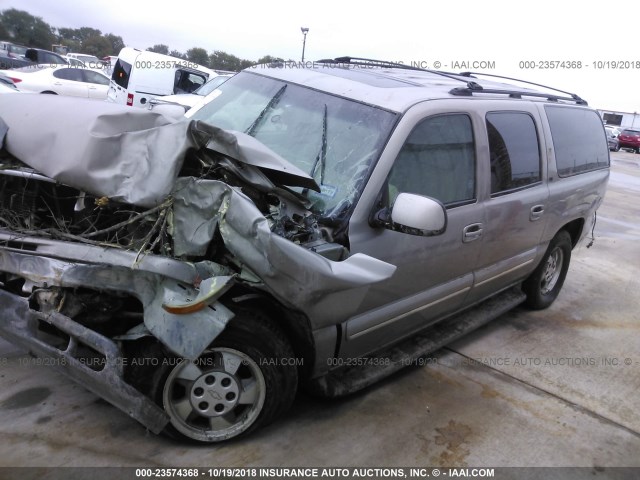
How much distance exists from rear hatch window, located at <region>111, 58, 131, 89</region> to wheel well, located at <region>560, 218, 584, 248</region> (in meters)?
10.8

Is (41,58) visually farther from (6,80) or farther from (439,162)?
(439,162)

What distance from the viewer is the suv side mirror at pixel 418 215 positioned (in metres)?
2.58

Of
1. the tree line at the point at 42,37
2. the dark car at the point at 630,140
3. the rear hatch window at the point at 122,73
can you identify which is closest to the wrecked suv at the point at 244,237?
the rear hatch window at the point at 122,73

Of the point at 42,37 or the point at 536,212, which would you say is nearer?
the point at 536,212

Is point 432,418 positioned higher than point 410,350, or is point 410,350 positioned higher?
point 410,350

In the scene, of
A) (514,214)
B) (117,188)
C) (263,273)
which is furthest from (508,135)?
(117,188)

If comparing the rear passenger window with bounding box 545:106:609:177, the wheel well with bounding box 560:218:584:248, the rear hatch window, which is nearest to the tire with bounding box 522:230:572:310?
the wheel well with bounding box 560:218:584:248

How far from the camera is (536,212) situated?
4051mm

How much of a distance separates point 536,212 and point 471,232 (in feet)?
3.18

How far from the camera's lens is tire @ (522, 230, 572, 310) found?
15.7ft

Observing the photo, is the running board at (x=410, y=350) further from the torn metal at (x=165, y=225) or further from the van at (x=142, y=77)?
the van at (x=142, y=77)

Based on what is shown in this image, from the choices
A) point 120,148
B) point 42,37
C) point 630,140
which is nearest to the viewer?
point 120,148

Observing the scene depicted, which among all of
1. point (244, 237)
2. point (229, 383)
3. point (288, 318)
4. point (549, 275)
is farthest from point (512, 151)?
point (229, 383)

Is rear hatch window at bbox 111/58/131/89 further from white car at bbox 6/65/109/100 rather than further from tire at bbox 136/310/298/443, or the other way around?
tire at bbox 136/310/298/443
